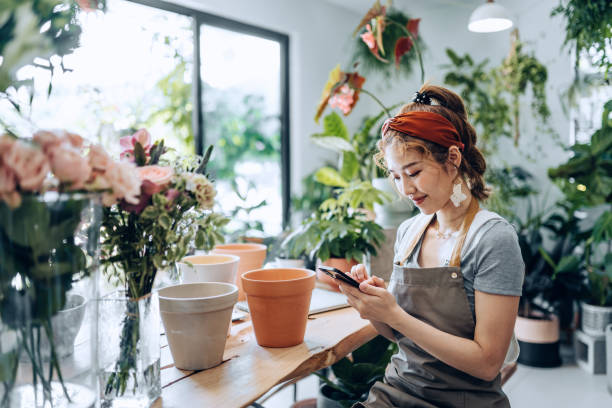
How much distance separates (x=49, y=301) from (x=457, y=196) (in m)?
0.96

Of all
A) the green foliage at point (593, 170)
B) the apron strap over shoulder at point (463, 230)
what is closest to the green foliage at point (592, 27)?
the green foliage at point (593, 170)

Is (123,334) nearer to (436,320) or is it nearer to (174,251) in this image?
(174,251)

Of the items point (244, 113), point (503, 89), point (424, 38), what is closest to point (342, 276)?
point (503, 89)

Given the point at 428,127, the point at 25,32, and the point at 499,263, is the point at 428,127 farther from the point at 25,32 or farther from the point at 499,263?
the point at 25,32

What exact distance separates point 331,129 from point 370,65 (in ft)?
5.94

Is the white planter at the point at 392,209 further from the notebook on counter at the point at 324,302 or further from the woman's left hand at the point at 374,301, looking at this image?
the woman's left hand at the point at 374,301

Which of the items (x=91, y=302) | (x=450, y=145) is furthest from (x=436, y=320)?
(x=91, y=302)

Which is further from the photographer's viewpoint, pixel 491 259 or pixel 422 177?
pixel 422 177

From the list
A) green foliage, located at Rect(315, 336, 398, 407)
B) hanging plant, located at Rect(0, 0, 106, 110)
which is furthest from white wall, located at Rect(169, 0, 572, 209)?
hanging plant, located at Rect(0, 0, 106, 110)

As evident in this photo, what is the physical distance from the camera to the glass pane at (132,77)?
2572 millimetres

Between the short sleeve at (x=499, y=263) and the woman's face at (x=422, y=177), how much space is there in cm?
17

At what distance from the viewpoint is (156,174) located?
817 millimetres

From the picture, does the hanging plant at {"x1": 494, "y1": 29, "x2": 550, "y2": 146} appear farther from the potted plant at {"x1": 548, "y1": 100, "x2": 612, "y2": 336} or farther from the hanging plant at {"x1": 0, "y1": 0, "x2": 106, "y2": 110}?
the hanging plant at {"x1": 0, "y1": 0, "x2": 106, "y2": 110}

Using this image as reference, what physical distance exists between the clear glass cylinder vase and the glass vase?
64 mm
